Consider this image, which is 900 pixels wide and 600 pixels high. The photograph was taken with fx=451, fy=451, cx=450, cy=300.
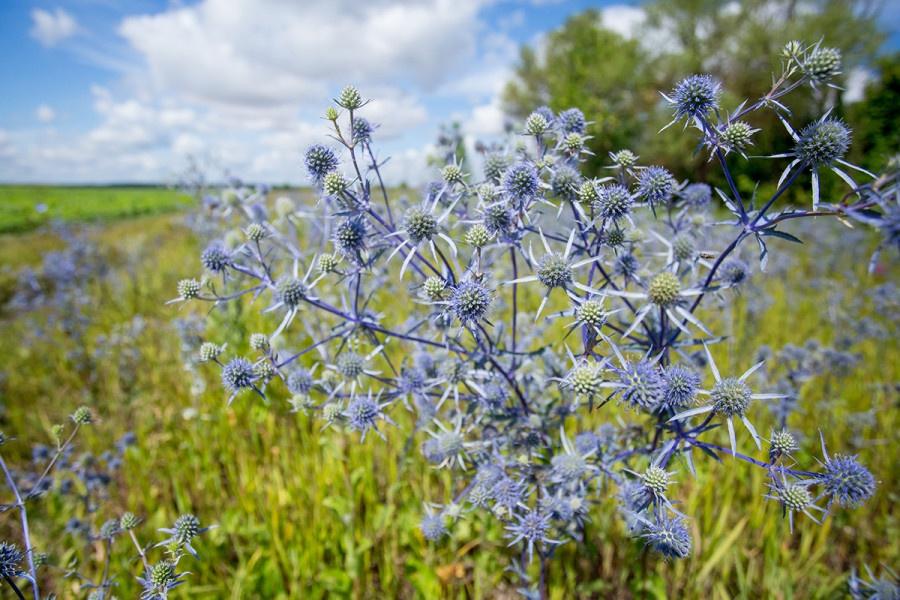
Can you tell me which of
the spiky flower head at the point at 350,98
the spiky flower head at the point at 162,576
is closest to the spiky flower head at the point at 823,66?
the spiky flower head at the point at 350,98

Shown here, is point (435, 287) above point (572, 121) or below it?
below

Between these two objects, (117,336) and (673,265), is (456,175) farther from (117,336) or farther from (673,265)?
(117,336)

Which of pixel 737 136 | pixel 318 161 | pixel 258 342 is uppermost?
pixel 737 136

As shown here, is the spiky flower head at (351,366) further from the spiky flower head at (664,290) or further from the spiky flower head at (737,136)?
the spiky flower head at (737,136)

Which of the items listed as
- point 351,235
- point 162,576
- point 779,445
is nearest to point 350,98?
point 351,235

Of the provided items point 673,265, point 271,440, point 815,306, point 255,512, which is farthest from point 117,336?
point 815,306

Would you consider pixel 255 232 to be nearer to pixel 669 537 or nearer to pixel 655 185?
pixel 655 185

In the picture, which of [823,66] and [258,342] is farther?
[258,342]
